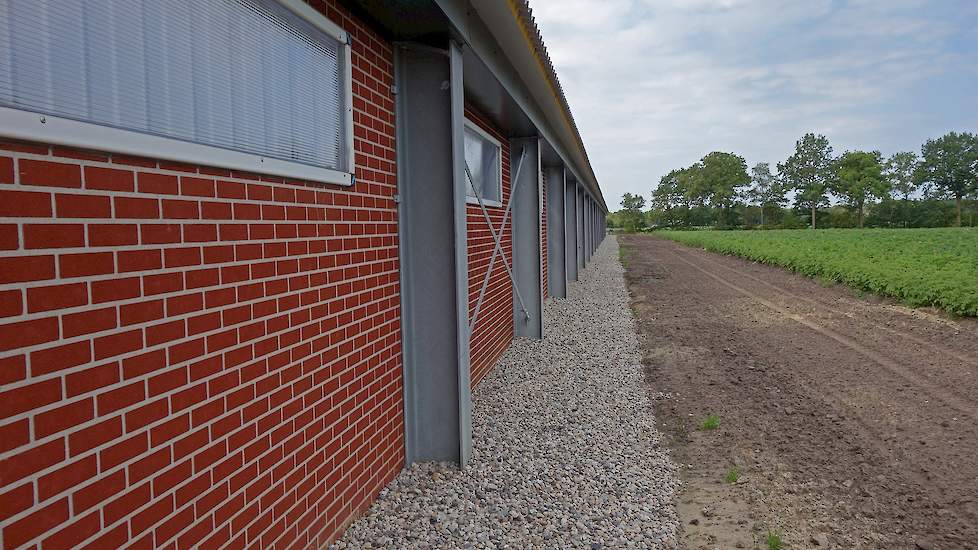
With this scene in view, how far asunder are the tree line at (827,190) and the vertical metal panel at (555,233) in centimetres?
7624

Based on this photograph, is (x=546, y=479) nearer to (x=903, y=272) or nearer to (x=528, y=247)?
(x=528, y=247)

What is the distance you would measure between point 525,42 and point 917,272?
12011 millimetres

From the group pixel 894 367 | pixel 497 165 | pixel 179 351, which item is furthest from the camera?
pixel 497 165

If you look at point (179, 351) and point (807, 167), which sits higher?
point (807, 167)

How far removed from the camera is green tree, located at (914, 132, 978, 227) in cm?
7944

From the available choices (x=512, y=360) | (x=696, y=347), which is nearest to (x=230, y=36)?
(x=512, y=360)

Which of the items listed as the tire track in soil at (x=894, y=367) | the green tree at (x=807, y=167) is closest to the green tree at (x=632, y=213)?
the green tree at (x=807, y=167)

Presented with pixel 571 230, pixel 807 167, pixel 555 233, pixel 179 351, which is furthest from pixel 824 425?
pixel 807 167

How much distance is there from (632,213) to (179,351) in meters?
112

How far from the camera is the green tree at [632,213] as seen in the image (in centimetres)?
10361

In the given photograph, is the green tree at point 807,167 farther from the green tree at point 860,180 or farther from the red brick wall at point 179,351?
the red brick wall at point 179,351

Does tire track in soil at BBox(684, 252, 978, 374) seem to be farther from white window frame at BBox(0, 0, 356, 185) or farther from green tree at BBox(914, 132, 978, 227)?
green tree at BBox(914, 132, 978, 227)

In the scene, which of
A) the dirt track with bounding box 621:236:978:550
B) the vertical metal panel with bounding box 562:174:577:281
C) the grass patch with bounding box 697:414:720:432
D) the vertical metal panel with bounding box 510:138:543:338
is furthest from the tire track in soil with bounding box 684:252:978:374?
the vertical metal panel with bounding box 510:138:543:338

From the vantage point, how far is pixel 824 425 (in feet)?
16.8
